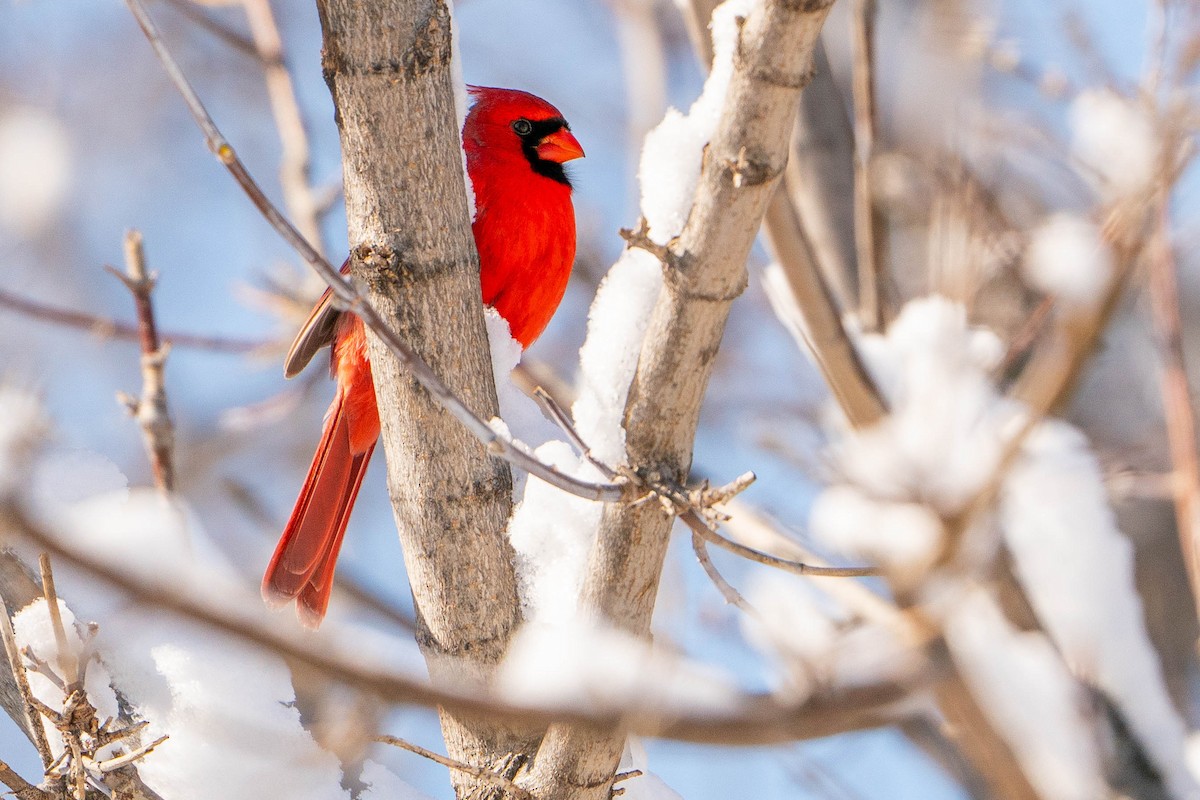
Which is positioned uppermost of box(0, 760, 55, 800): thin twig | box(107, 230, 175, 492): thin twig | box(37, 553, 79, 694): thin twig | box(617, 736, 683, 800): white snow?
box(107, 230, 175, 492): thin twig

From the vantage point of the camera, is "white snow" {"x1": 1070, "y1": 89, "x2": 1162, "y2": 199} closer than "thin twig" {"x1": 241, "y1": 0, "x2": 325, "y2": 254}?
Yes

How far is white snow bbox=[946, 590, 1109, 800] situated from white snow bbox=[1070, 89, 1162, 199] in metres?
0.75

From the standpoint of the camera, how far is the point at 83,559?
0.58 metres

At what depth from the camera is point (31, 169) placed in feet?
15.8

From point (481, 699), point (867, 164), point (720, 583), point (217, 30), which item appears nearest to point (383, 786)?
point (720, 583)

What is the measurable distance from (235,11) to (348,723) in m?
4.92

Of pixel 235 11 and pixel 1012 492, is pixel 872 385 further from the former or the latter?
pixel 235 11

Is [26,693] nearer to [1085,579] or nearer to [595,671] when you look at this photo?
[595,671]

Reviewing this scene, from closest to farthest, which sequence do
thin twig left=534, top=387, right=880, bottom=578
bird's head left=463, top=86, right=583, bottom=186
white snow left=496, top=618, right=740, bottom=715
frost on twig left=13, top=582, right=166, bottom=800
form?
1. white snow left=496, top=618, right=740, bottom=715
2. thin twig left=534, top=387, right=880, bottom=578
3. frost on twig left=13, top=582, right=166, bottom=800
4. bird's head left=463, top=86, right=583, bottom=186

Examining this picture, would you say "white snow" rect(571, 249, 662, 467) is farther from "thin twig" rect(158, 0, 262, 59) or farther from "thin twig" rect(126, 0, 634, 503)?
"thin twig" rect(158, 0, 262, 59)

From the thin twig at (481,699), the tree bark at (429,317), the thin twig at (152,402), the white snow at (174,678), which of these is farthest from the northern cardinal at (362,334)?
the thin twig at (481,699)

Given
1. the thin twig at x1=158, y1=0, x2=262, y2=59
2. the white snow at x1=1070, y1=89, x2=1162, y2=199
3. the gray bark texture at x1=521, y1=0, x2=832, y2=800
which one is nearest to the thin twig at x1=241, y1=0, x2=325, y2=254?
the thin twig at x1=158, y1=0, x2=262, y2=59

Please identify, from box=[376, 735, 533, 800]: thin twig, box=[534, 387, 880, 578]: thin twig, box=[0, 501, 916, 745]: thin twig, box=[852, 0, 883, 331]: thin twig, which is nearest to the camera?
box=[0, 501, 916, 745]: thin twig

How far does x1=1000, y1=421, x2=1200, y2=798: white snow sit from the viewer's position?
6.89 feet
